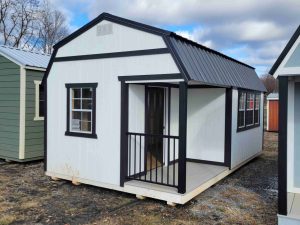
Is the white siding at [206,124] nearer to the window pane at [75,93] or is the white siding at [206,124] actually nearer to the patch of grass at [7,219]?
the window pane at [75,93]

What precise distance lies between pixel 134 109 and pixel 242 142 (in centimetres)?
409

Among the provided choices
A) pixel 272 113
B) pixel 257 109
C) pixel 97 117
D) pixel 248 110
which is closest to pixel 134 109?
pixel 97 117

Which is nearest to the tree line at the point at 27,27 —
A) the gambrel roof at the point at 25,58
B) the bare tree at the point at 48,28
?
the bare tree at the point at 48,28

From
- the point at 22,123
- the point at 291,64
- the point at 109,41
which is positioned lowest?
the point at 22,123

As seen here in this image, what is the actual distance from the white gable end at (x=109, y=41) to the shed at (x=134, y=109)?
20 millimetres

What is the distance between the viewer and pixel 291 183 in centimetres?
587

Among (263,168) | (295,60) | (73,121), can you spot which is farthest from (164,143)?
(295,60)

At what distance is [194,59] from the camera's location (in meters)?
6.48

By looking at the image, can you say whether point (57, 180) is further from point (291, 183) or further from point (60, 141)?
point (291, 183)

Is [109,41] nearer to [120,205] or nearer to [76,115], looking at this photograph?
[76,115]

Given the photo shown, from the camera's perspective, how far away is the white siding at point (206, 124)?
8.70m

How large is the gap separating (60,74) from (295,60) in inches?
202

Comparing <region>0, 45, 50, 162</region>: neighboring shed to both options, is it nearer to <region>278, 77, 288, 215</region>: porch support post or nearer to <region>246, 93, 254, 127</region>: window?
<region>246, 93, 254, 127</region>: window

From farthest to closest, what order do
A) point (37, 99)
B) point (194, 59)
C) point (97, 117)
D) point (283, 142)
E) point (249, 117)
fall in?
point (249, 117)
point (37, 99)
point (97, 117)
point (194, 59)
point (283, 142)
